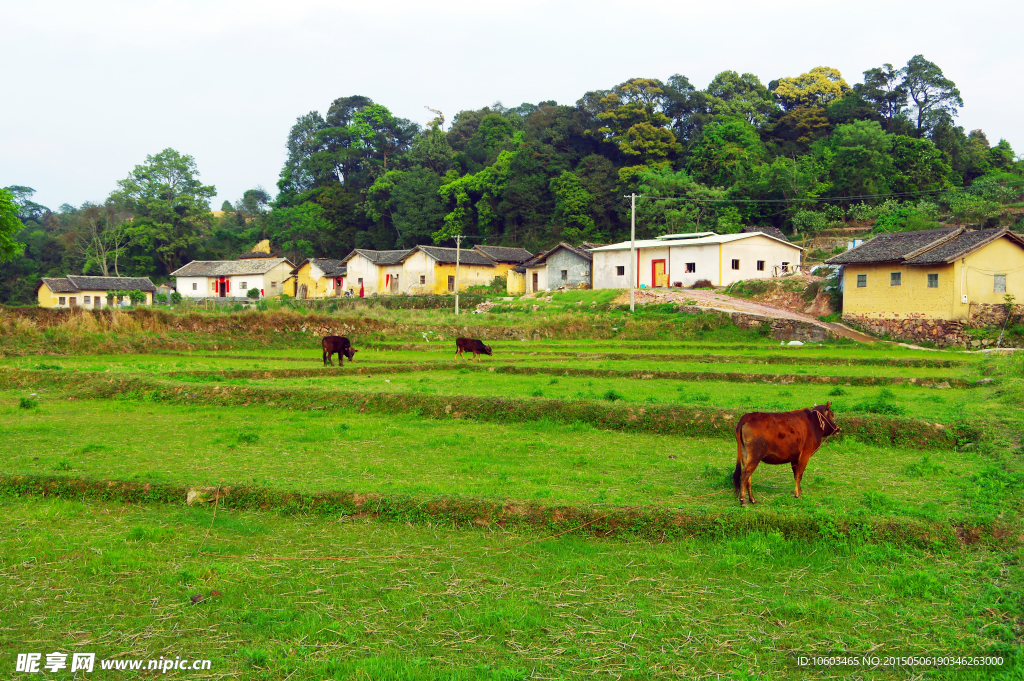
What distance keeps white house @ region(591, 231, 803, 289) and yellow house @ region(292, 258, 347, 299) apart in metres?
35.2

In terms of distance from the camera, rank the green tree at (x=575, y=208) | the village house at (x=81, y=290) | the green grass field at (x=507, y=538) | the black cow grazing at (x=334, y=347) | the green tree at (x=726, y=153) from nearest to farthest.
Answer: the green grass field at (x=507, y=538)
the black cow grazing at (x=334, y=347)
the green tree at (x=726, y=153)
the village house at (x=81, y=290)
the green tree at (x=575, y=208)

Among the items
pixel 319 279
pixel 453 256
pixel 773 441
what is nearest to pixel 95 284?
pixel 319 279

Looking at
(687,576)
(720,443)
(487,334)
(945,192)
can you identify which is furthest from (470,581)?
(945,192)

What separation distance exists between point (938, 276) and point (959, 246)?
1.97 metres

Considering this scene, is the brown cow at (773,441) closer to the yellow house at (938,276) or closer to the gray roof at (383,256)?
the yellow house at (938,276)

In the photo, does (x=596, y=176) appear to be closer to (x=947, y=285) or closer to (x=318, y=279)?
(x=318, y=279)

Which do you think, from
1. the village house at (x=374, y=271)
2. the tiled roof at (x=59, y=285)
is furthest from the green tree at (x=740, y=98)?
the tiled roof at (x=59, y=285)

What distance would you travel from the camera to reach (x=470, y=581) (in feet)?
24.5

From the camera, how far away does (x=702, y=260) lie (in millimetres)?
58750

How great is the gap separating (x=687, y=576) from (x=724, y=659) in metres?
1.84

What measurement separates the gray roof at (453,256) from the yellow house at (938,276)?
4138cm

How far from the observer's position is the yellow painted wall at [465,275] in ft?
249

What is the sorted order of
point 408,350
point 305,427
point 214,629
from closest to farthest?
1. point 214,629
2. point 305,427
3. point 408,350

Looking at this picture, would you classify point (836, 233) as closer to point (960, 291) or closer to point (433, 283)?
point (960, 291)
